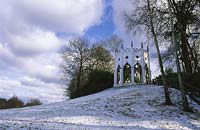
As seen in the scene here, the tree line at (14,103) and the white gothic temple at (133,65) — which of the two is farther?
the tree line at (14,103)

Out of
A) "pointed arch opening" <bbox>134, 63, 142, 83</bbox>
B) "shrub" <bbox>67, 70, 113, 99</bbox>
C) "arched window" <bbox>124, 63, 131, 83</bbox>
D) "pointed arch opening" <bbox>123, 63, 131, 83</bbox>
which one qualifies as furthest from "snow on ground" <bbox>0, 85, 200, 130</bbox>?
"shrub" <bbox>67, 70, 113, 99</bbox>

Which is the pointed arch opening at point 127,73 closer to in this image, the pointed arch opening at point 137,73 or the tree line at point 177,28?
the pointed arch opening at point 137,73

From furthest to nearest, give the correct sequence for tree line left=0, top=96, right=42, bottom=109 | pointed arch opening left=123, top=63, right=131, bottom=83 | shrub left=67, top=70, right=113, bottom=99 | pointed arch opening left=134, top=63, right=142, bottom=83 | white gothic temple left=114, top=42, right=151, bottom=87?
tree line left=0, top=96, right=42, bottom=109
shrub left=67, top=70, right=113, bottom=99
pointed arch opening left=123, top=63, right=131, bottom=83
pointed arch opening left=134, top=63, right=142, bottom=83
white gothic temple left=114, top=42, right=151, bottom=87

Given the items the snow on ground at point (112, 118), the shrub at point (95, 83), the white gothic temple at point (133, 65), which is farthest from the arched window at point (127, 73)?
the snow on ground at point (112, 118)

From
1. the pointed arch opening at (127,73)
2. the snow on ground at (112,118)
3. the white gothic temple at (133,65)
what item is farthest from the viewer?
the pointed arch opening at (127,73)

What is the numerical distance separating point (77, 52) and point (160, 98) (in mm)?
28562

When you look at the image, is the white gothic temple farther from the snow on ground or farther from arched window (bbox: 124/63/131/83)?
the snow on ground

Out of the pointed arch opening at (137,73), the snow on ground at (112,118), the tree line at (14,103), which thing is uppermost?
the pointed arch opening at (137,73)

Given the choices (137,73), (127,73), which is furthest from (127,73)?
(137,73)

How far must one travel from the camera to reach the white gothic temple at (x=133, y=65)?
4181 centimetres

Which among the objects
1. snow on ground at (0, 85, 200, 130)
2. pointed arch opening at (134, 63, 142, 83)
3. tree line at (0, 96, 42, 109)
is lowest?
snow on ground at (0, 85, 200, 130)

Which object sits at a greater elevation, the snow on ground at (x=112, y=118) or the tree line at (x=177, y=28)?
the tree line at (x=177, y=28)

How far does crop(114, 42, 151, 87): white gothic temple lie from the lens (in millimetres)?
41812

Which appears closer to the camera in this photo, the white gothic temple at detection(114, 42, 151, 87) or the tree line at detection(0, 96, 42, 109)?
the white gothic temple at detection(114, 42, 151, 87)
